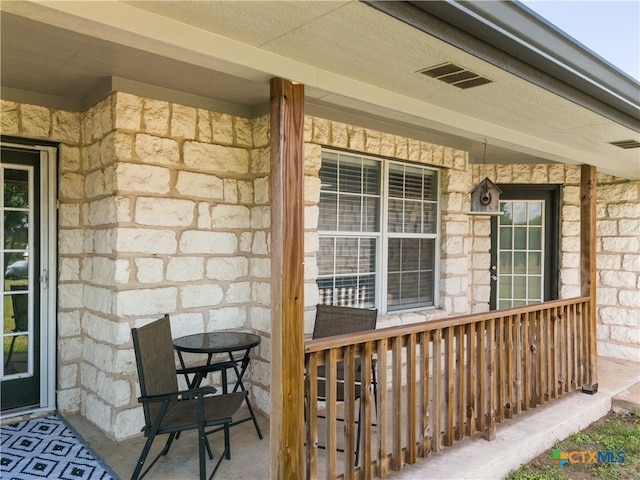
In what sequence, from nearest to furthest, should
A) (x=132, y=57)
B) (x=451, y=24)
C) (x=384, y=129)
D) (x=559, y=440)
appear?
(x=451, y=24), (x=132, y=57), (x=559, y=440), (x=384, y=129)

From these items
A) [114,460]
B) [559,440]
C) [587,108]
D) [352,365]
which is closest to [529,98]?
[587,108]

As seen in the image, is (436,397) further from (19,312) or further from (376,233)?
(19,312)


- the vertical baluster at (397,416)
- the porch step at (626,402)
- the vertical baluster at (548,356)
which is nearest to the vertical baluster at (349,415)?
the vertical baluster at (397,416)

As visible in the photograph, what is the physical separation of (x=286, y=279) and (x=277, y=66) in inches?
40.7

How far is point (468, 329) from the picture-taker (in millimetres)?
3219

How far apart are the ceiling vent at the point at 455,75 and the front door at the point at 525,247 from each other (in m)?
3.61

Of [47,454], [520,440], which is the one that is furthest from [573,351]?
[47,454]

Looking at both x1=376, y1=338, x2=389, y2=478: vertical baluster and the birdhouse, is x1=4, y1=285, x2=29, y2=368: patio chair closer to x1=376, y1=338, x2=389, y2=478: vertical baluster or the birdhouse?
x1=376, y1=338, x2=389, y2=478: vertical baluster

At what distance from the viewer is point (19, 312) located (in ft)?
11.8

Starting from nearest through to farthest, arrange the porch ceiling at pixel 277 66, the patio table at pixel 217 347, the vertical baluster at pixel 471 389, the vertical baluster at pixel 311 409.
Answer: the porch ceiling at pixel 277 66 → the vertical baluster at pixel 311 409 → the patio table at pixel 217 347 → the vertical baluster at pixel 471 389

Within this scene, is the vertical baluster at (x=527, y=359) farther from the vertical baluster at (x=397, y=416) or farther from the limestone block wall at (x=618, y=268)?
the limestone block wall at (x=618, y=268)

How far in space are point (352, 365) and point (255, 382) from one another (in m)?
1.58

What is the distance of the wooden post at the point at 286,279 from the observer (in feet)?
7.41

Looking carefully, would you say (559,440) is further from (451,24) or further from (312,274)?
(451,24)
